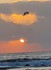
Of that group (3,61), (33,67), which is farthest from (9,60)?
(33,67)

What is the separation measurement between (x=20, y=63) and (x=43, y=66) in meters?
0.62

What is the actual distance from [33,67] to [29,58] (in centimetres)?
47

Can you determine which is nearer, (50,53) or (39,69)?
(39,69)

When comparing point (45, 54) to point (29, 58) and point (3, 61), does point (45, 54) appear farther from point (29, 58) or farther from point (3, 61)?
point (3, 61)

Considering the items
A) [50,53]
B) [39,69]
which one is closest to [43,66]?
[39,69]

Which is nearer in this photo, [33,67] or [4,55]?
[33,67]

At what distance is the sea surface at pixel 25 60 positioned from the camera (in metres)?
9.37

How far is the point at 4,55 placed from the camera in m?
9.86

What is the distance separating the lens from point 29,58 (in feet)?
31.6

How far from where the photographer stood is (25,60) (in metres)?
9.59

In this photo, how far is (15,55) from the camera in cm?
984

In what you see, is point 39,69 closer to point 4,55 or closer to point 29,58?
point 29,58

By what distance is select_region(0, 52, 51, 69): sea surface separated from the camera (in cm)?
937

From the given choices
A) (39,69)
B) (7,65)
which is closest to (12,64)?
(7,65)
